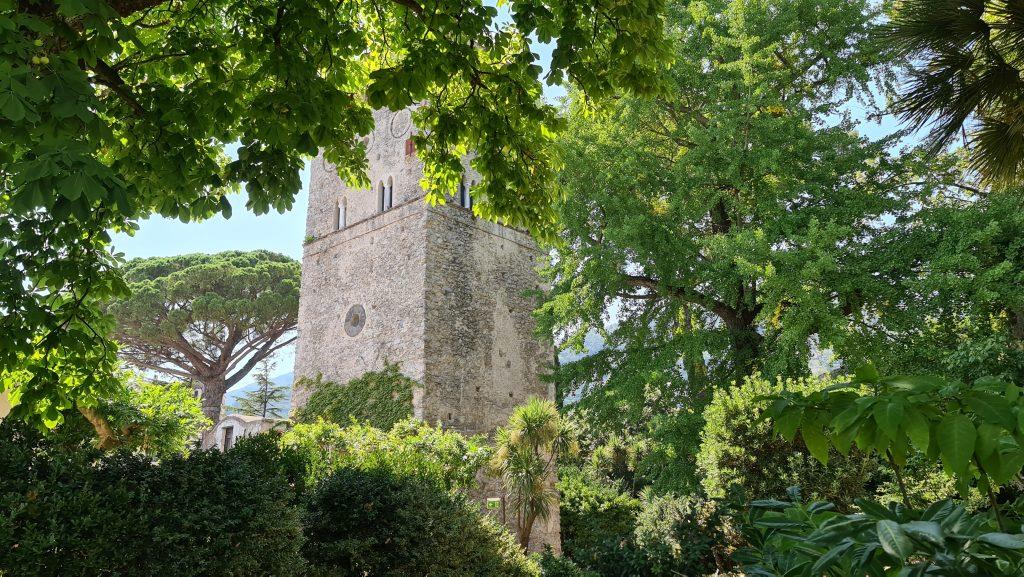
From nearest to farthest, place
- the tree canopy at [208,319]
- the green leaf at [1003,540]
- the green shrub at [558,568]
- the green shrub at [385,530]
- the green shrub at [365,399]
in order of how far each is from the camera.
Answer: the green leaf at [1003,540], the green shrub at [385,530], the green shrub at [558,568], the green shrub at [365,399], the tree canopy at [208,319]

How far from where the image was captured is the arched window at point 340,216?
20125 millimetres

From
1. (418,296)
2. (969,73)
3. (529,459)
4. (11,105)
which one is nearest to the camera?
(11,105)

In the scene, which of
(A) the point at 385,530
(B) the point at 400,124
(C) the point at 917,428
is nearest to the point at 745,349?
(A) the point at 385,530

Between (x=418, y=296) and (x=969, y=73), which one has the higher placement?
(x=418, y=296)

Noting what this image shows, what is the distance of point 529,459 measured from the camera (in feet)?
47.0

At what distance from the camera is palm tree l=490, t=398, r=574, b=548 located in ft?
46.6

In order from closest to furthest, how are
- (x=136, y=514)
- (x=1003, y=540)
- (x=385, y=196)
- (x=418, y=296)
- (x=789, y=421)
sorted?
(x=1003, y=540) < (x=789, y=421) < (x=136, y=514) < (x=418, y=296) < (x=385, y=196)

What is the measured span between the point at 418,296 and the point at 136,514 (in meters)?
11.9

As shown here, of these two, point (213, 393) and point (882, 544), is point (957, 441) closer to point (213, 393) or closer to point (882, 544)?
point (882, 544)

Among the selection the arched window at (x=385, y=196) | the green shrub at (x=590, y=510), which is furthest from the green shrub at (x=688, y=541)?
the arched window at (x=385, y=196)

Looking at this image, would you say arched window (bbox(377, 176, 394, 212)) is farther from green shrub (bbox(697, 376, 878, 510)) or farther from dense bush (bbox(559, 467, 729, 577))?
green shrub (bbox(697, 376, 878, 510))

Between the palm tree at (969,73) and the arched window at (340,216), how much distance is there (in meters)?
16.4

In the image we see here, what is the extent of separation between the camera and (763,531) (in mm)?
1951

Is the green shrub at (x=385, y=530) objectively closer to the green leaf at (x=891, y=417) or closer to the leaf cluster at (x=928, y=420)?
the leaf cluster at (x=928, y=420)
